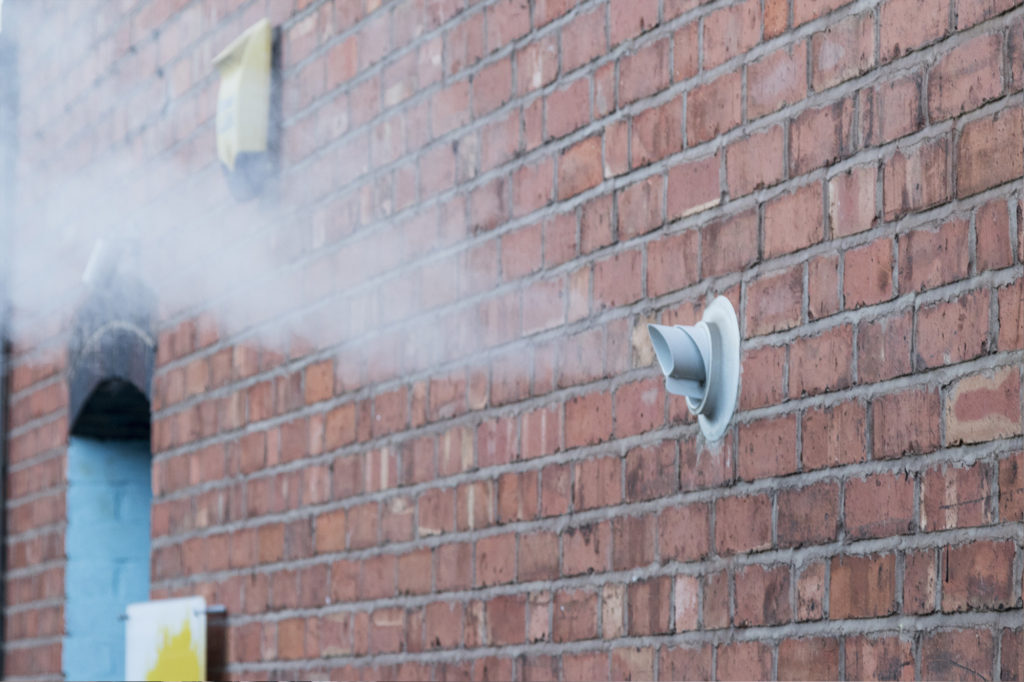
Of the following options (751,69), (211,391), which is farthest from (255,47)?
(751,69)

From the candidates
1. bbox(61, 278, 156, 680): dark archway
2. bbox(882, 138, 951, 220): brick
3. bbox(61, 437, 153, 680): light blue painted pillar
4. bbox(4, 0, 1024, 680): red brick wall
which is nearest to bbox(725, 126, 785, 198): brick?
bbox(4, 0, 1024, 680): red brick wall

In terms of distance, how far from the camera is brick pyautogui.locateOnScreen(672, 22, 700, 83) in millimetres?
2277

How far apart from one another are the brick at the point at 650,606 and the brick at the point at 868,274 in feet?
1.81

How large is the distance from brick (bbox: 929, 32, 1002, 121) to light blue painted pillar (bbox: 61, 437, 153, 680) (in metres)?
3.24

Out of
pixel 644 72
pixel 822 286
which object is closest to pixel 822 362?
pixel 822 286

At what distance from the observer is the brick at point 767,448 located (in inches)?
80.3

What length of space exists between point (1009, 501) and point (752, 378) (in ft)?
1.62

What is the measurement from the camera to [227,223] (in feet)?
11.9

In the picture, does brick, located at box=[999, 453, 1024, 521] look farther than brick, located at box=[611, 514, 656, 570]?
No

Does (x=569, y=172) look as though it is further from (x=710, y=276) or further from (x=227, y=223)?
(x=227, y=223)

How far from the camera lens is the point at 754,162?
2146mm

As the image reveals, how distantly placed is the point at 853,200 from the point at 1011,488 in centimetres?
45

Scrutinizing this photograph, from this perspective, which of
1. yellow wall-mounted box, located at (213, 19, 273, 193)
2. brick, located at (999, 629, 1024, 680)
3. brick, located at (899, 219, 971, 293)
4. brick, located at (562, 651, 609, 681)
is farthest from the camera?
yellow wall-mounted box, located at (213, 19, 273, 193)

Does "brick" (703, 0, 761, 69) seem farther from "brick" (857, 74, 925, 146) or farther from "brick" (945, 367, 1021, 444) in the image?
"brick" (945, 367, 1021, 444)
